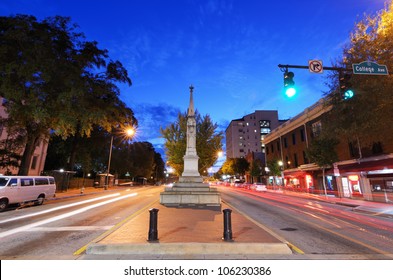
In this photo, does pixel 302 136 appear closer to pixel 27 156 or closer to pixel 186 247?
pixel 186 247

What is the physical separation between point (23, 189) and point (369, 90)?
877 inches

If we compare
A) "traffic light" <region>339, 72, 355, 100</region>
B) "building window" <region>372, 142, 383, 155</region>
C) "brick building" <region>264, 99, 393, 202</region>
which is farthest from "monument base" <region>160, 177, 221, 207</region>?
"building window" <region>372, 142, 383, 155</region>

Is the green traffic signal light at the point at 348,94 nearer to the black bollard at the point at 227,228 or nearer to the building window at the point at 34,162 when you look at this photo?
the black bollard at the point at 227,228

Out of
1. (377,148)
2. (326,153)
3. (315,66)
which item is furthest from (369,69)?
(326,153)

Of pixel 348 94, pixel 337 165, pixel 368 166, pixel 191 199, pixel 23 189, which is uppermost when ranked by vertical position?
pixel 348 94

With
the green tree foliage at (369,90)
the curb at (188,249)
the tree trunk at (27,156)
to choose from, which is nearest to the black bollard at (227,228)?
the curb at (188,249)

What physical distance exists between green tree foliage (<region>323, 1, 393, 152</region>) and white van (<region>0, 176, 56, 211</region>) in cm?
2099

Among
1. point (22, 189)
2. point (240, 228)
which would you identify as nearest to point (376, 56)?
point (240, 228)

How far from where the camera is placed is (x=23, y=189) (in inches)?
583

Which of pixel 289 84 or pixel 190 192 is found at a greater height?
pixel 289 84

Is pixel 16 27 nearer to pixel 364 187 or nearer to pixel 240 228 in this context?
pixel 240 228

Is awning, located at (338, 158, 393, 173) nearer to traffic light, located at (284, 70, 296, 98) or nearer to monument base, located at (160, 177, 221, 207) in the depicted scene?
monument base, located at (160, 177, 221, 207)

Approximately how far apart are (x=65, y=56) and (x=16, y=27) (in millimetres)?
3954

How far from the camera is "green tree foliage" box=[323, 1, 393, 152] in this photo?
1216cm
